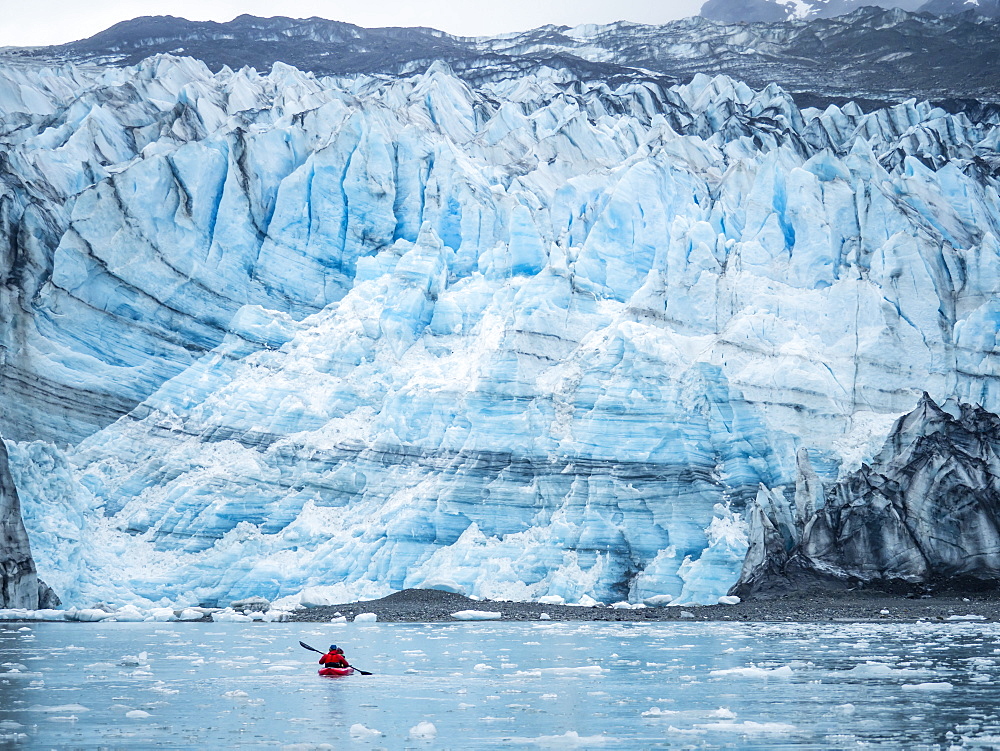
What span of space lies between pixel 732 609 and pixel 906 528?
5540 millimetres

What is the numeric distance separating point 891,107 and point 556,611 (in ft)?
136

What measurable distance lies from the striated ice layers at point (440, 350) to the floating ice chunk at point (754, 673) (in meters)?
15.8

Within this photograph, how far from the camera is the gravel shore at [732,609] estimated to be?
27.8 m

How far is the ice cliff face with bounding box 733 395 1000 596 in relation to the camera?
100 feet

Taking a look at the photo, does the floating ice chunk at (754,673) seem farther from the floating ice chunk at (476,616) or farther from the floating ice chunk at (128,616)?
the floating ice chunk at (128,616)

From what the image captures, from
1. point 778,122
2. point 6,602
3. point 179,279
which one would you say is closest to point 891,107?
point 778,122

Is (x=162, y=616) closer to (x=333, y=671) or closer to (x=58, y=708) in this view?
(x=333, y=671)

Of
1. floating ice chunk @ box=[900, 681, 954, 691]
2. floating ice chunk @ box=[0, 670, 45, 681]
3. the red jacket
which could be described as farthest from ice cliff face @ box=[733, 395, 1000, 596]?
floating ice chunk @ box=[0, 670, 45, 681]

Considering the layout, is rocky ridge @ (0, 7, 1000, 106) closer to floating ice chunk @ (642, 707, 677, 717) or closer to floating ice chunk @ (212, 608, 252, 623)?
floating ice chunk @ (212, 608, 252, 623)

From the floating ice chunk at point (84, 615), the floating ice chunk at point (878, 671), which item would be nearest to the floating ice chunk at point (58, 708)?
the floating ice chunk at point (878, 671)

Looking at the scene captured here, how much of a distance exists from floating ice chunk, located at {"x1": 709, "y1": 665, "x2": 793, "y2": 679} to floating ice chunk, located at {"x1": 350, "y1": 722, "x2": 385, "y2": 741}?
631cm

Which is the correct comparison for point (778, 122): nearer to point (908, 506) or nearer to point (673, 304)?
point (673, 304)

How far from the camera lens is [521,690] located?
15414mm

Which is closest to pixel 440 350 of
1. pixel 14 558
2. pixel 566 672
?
pixel 14 558
